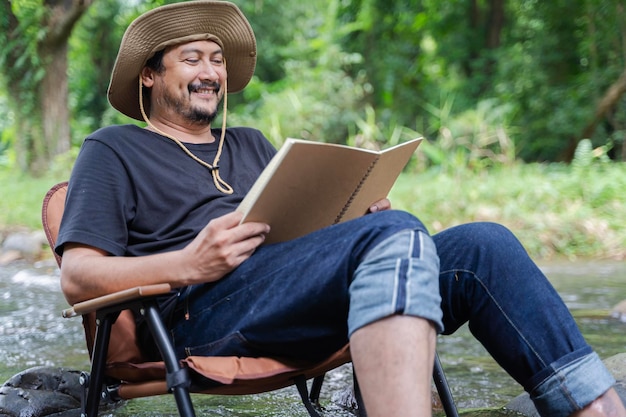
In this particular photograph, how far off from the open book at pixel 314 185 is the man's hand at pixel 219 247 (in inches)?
1.2

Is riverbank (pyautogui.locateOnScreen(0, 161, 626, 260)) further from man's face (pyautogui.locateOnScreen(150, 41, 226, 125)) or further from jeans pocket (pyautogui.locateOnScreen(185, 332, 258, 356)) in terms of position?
jeans pocket (pyautogui.locateOnScreen(185, 332, 258, 356))

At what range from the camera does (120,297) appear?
1.81 metres

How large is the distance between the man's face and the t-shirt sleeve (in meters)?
0.38

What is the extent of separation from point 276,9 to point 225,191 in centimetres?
1886

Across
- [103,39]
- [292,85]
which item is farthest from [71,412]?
[103,39]

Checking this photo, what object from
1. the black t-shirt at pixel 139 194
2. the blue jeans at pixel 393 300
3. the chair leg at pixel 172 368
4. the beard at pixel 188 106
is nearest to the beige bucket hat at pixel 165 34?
the beard at pixel 188 106

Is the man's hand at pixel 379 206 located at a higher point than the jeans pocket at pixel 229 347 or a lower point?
higher

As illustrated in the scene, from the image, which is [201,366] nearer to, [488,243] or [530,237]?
[488,243]

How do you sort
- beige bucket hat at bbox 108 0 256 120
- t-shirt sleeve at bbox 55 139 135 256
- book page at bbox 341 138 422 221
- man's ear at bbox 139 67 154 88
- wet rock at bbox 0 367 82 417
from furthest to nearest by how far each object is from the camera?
wet rock at bbox 0 367 82 417 → man's ear at bbox 139 67 154 88 → beige bucket hat at bbox 108 0 256 120 → book page at bbox 341 138 422 221 → t-shirt sleeve at bbox 55 139 135 256

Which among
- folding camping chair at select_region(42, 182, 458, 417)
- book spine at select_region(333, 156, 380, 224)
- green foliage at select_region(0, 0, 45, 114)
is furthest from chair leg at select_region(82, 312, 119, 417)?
green foliage at select_region(0, 0, 45, 114)

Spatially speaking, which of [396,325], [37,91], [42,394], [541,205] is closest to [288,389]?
[42,394]

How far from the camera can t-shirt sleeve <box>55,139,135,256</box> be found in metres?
2.01

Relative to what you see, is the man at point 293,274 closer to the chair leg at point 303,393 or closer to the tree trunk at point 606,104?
the chair leg at point 303,393

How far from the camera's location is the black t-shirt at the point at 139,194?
204cm
